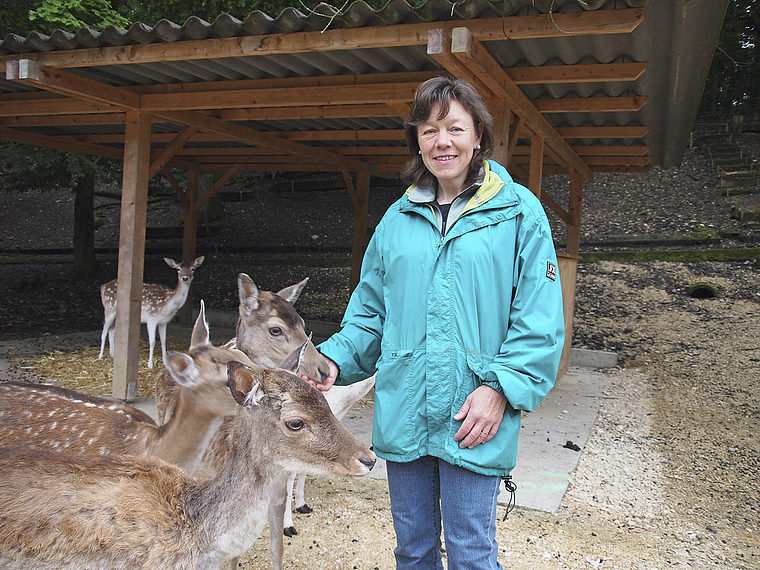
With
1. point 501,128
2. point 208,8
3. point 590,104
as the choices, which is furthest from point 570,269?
point 208,8

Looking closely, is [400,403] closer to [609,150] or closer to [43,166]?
[609,150]

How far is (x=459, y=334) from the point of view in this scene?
1.83m

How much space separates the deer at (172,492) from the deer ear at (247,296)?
4.23 ft

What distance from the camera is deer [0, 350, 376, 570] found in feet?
6.19

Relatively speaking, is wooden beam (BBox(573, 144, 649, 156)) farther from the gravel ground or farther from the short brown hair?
the short brown hair

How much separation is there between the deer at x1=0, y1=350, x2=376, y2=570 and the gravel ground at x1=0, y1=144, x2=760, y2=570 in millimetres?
1254

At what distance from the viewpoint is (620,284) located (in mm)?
11500

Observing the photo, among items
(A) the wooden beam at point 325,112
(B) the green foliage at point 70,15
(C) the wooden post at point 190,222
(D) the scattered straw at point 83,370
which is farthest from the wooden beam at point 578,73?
(C) the wooden post at point 190,222

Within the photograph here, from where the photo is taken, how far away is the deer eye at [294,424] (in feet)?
7.32

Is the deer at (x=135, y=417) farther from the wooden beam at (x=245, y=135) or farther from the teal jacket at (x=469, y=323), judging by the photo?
the wooden beam at (x=245, y=135)

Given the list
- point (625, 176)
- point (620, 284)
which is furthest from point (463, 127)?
point (625, 176)

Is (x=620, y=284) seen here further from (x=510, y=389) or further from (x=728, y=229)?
(x=510, y=389)

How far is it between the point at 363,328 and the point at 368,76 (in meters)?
3.65

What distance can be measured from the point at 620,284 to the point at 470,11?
8.86 metres
